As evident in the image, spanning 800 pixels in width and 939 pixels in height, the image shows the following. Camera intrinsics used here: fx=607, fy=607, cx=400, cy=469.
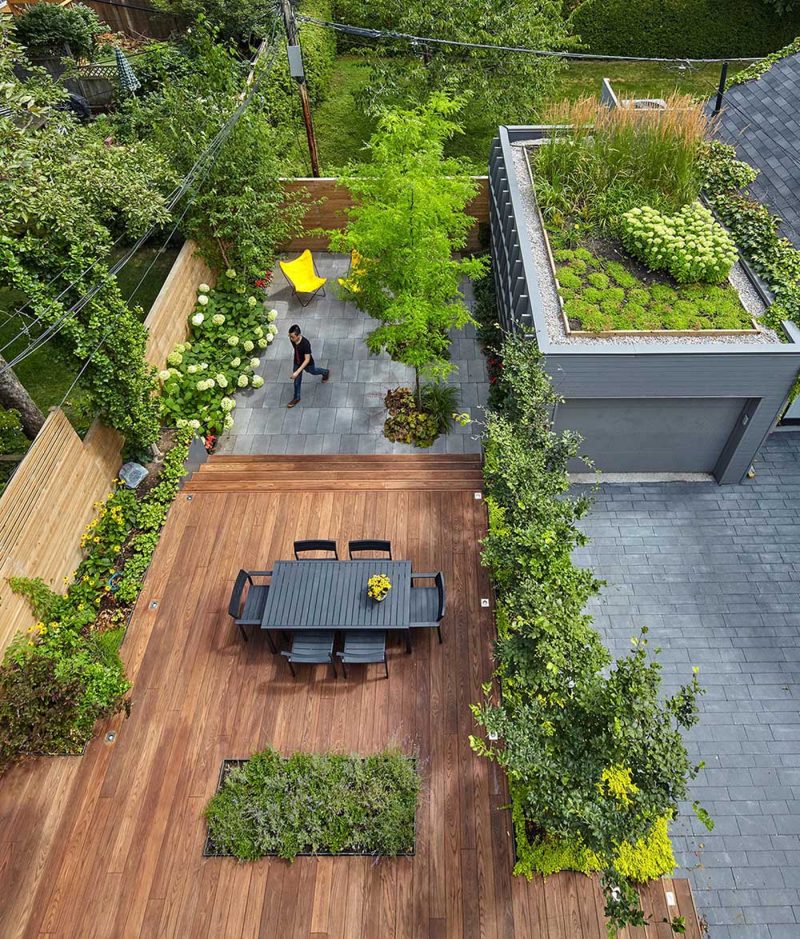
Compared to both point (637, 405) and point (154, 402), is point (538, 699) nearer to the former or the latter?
point (637, 405)

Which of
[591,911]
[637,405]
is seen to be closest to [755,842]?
[591,911]

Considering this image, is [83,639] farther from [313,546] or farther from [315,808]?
[315,808]

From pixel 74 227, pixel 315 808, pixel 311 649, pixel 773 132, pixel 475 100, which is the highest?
pixel 74 227

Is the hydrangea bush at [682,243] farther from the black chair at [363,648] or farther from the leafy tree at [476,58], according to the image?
the black chair at [363,648]

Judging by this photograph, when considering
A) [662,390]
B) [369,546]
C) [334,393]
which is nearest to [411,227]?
[334,393]

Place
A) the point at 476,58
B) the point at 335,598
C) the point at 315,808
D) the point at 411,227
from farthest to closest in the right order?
the point at 476,58 < the point at 411,227 < the point at 335,598 < the point at 315,808

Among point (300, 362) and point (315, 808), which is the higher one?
point (300, 362)
